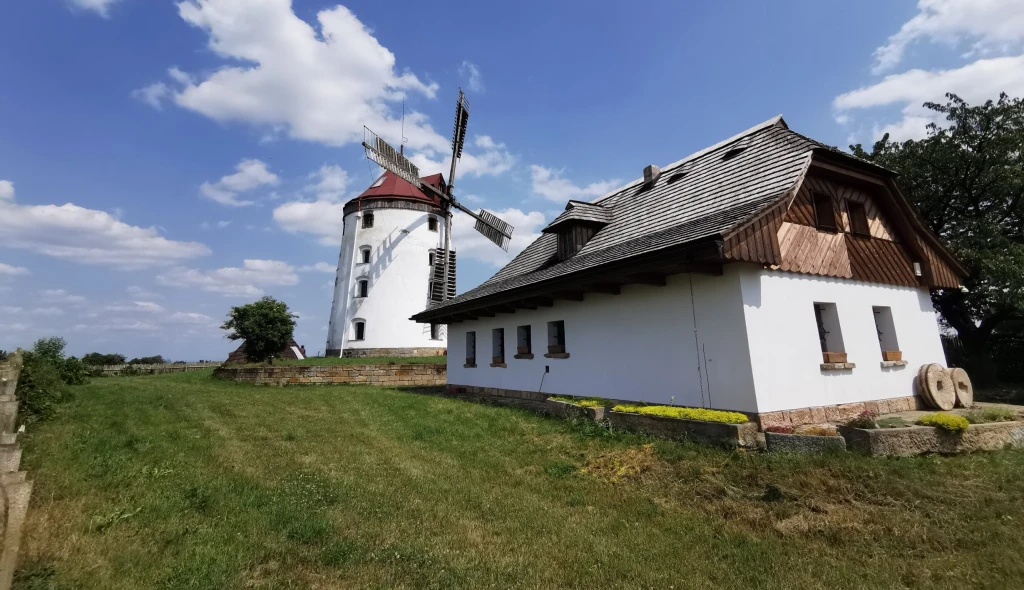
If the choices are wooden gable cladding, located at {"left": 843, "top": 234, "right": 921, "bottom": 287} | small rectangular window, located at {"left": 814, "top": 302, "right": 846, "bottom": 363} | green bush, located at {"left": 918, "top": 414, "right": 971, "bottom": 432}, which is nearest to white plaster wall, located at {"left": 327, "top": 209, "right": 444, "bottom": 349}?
small rectangular window, located at {"left": 814, "top": 302, "right": 846, "bottom": 363}

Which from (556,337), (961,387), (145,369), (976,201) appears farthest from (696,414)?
(145,369)

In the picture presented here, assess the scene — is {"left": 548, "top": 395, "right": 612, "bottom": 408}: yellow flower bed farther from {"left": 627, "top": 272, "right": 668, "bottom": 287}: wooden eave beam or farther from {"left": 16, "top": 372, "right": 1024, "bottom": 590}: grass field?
{"left": 627, "top": 272, "right": 668, "bottom": 287}: wooden eave beam

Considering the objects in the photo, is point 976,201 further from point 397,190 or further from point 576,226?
point 397,190

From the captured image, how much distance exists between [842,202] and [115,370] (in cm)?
3918

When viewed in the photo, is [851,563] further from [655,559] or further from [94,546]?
[94,546]

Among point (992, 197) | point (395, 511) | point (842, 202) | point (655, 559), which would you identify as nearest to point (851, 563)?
point (655, 559)

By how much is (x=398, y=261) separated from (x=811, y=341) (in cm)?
2517

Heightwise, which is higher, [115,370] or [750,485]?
[115,370]

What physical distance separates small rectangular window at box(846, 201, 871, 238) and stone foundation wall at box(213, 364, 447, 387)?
16.9 meters

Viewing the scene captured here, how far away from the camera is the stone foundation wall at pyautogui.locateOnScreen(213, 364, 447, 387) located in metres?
20.2

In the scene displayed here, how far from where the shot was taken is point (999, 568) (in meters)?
3.66

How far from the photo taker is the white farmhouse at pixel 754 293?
7941mm

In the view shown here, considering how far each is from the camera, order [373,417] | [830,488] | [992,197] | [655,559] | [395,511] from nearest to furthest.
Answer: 1. [655,559]
2. [395,511]
3. [830,488]
4. [373,417]
5. [992,197]

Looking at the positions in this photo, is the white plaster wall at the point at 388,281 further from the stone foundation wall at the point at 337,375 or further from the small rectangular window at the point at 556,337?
the small rectangular window at the point at 556,337
